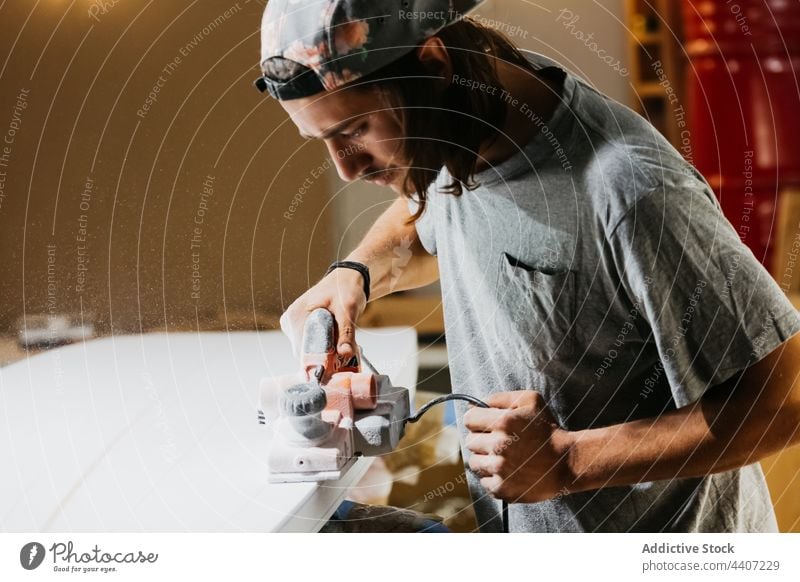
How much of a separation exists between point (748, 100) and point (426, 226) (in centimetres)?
29

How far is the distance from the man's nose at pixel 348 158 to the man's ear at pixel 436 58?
0.09m

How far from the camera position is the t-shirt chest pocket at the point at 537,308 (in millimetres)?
755

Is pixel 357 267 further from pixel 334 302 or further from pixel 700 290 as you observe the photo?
pixel 700 290

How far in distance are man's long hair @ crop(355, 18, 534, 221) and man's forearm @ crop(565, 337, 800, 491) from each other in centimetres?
24

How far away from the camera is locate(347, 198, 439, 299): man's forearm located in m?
0.79

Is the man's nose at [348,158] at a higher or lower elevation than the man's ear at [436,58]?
lower

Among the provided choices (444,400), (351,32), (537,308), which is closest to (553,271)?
(537,308)

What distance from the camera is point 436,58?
0.74 m

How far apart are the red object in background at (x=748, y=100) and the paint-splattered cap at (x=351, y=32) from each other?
0.66ft

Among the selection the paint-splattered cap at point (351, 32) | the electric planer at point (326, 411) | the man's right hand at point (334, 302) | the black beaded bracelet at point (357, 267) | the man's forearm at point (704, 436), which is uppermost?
the paint-splattered cap at point (351, 32)

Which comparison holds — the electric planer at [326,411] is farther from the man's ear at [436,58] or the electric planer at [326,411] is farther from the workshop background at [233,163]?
the man's ear at [436,58]

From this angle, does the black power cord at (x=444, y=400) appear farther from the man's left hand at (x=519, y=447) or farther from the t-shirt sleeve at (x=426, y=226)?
the t-shirt sleeve at (x=426, y=226)

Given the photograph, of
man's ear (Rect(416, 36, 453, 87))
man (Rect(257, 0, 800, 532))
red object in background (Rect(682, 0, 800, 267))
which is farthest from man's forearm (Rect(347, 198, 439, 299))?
red object in background (Rect(682, 0, 800, 267))

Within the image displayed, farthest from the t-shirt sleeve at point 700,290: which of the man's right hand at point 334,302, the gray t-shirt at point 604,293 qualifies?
the man's right hand at point 334,302
